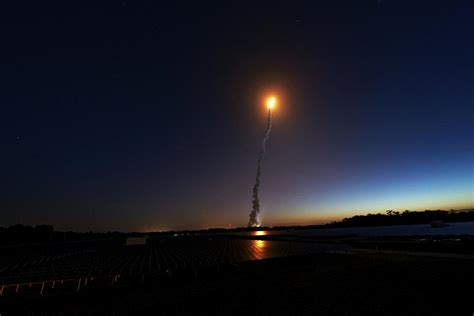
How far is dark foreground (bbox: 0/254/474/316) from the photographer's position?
18314 mm

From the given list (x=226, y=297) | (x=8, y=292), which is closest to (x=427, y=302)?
(x=226, y=297)

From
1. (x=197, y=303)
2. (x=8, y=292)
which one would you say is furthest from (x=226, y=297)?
(x=8, y=292)

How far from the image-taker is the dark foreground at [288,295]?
1831 cm

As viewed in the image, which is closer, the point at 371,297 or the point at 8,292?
the point at 371,297

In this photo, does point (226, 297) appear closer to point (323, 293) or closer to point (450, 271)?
point (323, 293)

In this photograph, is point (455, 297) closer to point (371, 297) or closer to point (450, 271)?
point (371, 297)

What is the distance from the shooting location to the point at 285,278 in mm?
29328

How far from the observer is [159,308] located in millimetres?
20000

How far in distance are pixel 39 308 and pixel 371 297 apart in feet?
92.1

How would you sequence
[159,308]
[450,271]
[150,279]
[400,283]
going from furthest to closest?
1. [150,279]
2. [450,271]
3. [400,283]
4. [159,308]

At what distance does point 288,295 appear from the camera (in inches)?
867

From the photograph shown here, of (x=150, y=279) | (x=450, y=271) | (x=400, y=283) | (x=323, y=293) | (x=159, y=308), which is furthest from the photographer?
(x=150, y=279)

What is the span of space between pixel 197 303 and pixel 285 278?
1231cm

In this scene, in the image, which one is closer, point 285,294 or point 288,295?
point 288,295
